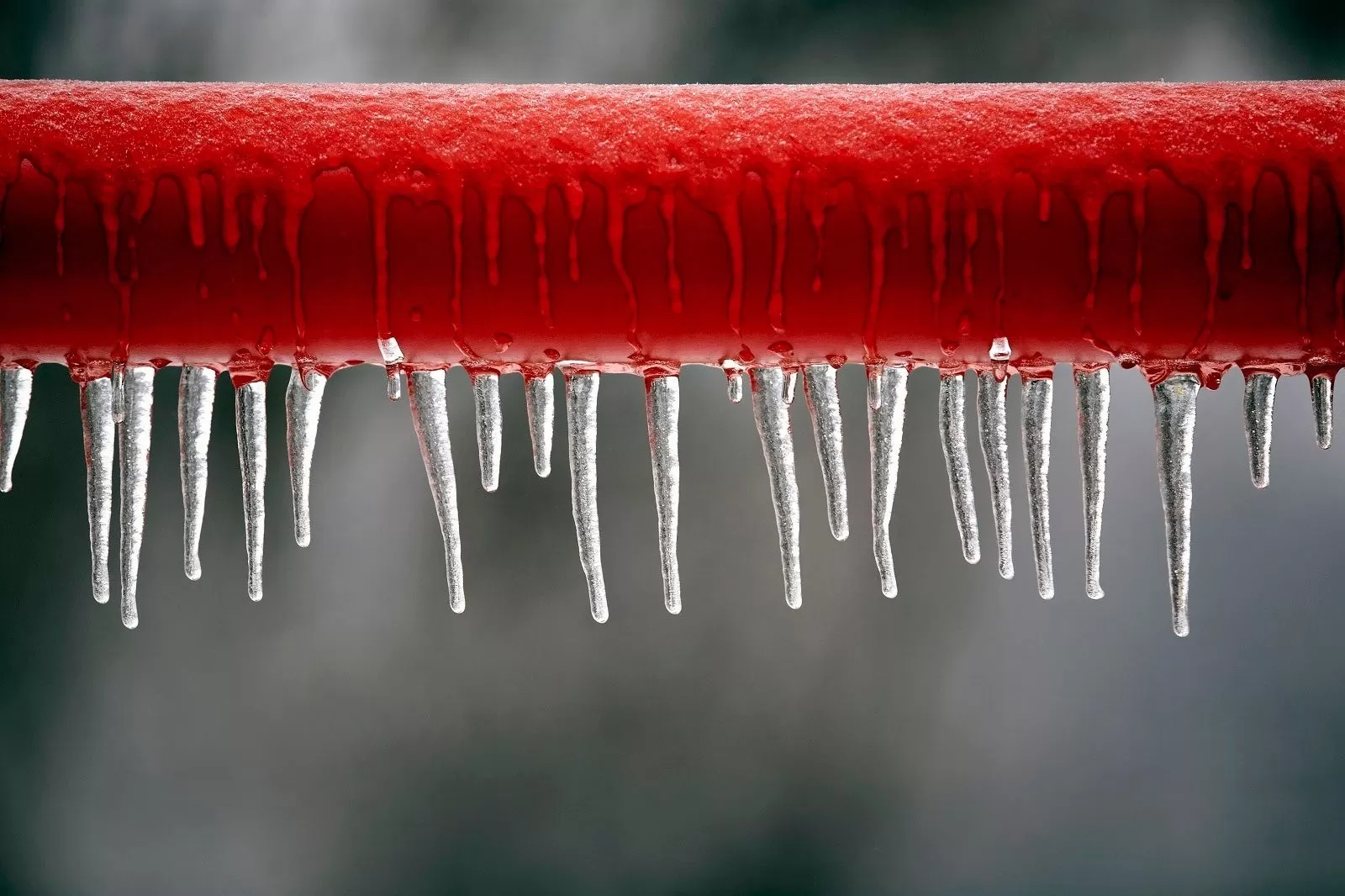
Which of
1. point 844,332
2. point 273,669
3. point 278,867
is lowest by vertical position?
point 278,867

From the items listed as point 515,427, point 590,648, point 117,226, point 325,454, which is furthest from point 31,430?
point 117,226

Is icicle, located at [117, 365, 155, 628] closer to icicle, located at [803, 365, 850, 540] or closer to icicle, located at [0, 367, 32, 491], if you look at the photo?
icicle, located at [0, 367, 32, 491]

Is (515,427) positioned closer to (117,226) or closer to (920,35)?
(920,35)

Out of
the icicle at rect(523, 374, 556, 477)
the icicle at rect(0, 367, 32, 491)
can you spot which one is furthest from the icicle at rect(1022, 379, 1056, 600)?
the icicle at rect(0, 367, 32, 491)

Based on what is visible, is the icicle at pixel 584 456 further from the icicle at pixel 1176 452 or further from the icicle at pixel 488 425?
the icicle at pixel 1176 452

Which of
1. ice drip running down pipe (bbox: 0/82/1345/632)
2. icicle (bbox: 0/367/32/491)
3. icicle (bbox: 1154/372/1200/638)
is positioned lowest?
icicle (bbox: 1154/372/1200/638)
